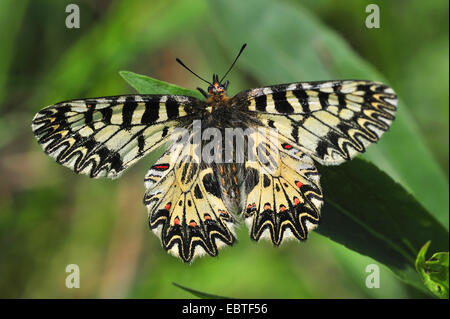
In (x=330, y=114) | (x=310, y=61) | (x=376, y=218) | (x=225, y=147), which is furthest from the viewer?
(x=310, y=61)

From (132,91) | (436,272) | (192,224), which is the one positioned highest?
(132,91)

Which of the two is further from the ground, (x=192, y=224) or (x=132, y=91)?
(x=132, y=91)

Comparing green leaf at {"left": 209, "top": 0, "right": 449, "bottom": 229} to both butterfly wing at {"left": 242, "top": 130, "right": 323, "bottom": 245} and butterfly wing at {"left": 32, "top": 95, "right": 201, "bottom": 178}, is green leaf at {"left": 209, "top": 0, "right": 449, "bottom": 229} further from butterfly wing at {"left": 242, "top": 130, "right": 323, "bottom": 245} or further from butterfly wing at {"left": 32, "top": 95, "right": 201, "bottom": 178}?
butterfly wing at {"left": 32, "top": 95, "right": 201, "bottom": 178}

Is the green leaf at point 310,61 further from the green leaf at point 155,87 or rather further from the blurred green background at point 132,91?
the green leaf at point 155,87

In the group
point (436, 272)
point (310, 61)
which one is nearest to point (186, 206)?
point (436, 272)

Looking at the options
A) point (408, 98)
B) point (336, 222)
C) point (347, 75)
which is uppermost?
point (408, 98)

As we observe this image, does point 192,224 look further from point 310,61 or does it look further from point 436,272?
point 310,61

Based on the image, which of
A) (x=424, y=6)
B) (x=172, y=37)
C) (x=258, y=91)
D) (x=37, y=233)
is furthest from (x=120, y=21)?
(x=424, y=6)
